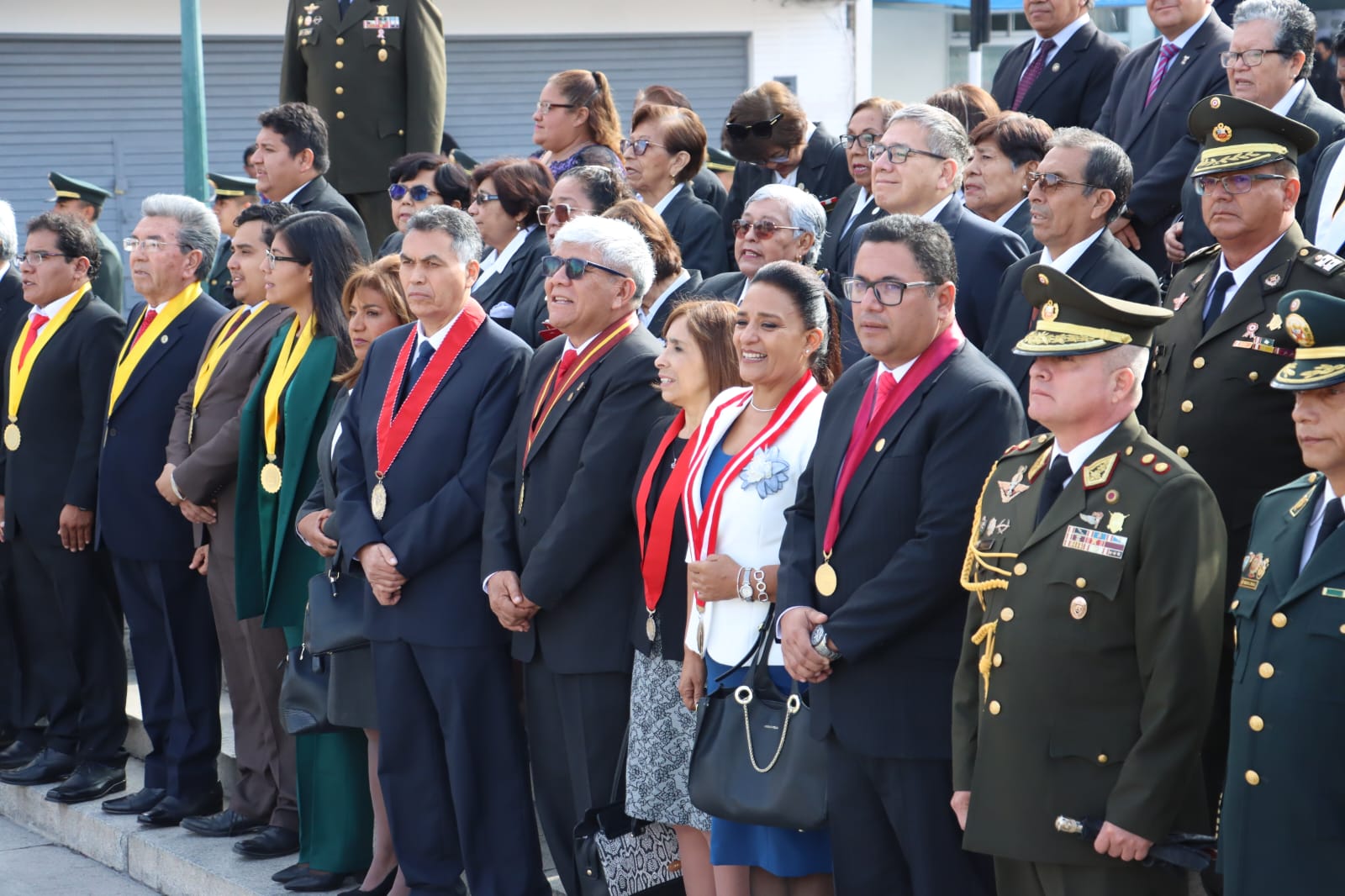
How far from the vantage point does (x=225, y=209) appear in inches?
379

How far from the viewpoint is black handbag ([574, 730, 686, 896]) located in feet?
16.0

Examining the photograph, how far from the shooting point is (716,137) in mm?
19828

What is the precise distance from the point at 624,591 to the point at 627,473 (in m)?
0.37

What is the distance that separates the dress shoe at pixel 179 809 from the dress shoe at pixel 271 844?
537 mm

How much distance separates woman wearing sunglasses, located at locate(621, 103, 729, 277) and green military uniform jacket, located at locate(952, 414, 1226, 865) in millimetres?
3412

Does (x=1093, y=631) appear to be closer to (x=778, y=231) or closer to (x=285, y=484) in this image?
(x=778, y=231)

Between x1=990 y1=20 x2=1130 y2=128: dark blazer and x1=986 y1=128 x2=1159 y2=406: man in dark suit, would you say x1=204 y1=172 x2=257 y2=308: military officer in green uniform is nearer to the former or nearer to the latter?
x1=990 y1=20 x2=1130 y2=128: dark blazer

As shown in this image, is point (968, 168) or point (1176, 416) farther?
point (968, 168)

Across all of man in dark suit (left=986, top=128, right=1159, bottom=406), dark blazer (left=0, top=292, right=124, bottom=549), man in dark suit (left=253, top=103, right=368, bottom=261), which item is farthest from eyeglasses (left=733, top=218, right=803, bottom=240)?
dark blazer (left=0, top=292, right=124, bottom=549)

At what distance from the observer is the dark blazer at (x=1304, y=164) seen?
563 cm

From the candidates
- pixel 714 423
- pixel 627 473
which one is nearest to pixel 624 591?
pixel 627 473

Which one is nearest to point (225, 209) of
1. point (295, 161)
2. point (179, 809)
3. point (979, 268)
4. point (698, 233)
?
point (295, 161)

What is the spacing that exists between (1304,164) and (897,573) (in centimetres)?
256

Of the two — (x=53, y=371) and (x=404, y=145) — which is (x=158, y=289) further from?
(x=404, y=145)
